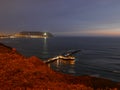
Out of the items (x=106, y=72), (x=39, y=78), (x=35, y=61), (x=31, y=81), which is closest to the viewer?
(x=31, y=81)

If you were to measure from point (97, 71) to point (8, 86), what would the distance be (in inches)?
2456

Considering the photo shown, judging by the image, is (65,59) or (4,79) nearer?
(4,79)

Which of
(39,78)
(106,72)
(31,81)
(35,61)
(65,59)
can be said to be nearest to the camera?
(31,81)

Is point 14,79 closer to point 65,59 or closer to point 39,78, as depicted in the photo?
point 39,78

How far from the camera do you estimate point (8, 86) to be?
13.8m

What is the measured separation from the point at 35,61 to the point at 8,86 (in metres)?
12.6

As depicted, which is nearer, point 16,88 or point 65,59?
point 16,88

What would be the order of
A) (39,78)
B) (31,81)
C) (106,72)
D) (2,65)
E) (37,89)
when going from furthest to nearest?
1. (106,72)
2. (2,65)
3. (39,78)
4. (31,81)
5. (37,89)

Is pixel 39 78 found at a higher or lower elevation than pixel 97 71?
higher

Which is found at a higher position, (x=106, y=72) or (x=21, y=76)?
(x=21, y=76)

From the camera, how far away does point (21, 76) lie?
55.4 feet

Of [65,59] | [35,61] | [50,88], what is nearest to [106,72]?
[65,59]

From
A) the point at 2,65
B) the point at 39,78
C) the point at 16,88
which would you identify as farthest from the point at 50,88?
the point at 2,65

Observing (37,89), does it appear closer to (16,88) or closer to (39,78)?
(16,88)
